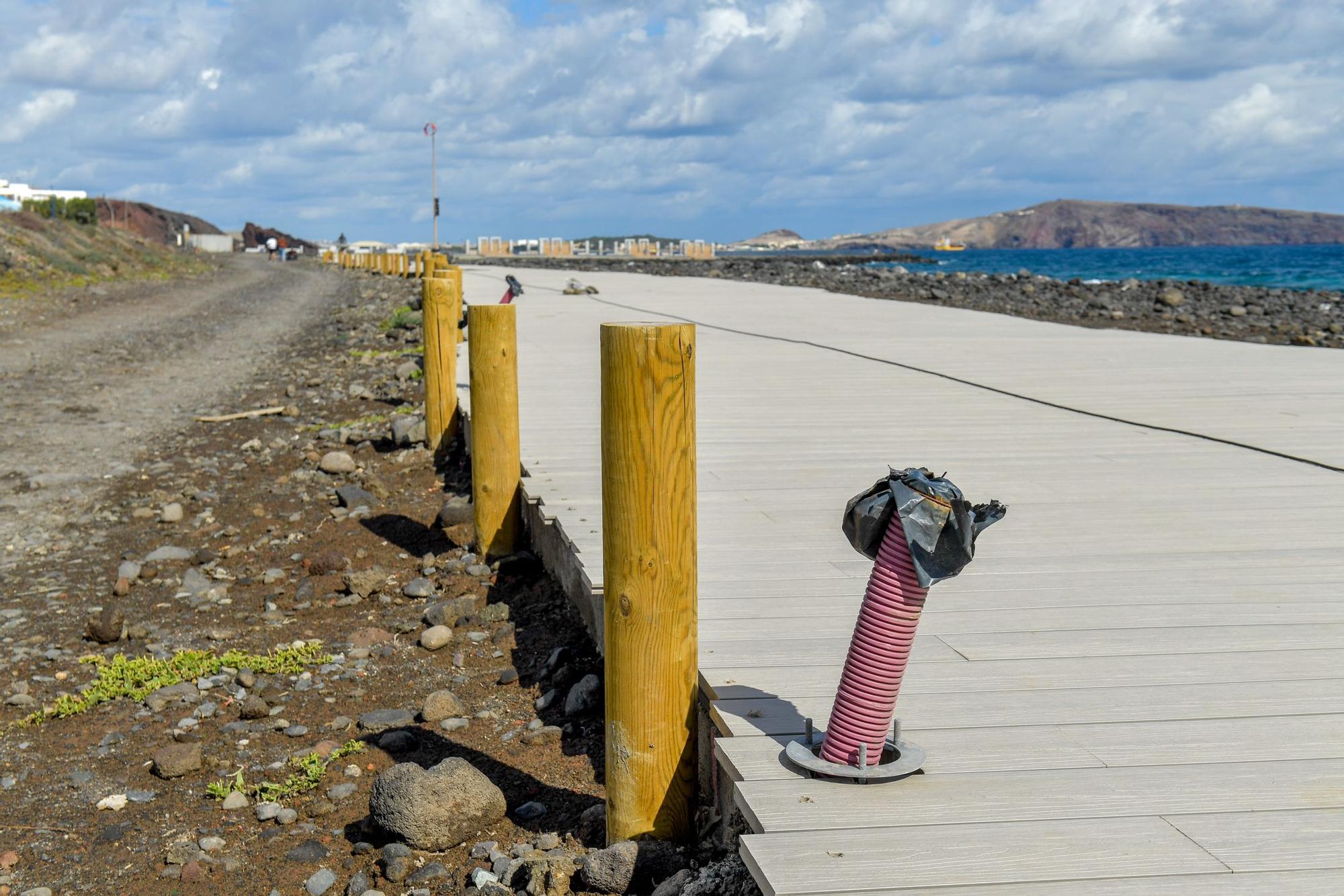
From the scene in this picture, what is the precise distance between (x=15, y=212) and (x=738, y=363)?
129 feet

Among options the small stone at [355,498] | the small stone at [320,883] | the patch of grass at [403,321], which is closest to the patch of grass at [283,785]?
the small stone at [320,883]

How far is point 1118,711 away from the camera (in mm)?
3457

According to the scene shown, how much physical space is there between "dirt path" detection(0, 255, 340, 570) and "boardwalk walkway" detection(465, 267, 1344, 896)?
12.4 ft

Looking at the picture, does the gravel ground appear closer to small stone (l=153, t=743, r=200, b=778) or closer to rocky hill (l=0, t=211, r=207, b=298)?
small stone (l=153, t=743, r=200, b=778)

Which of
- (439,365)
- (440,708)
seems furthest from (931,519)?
(439,365)

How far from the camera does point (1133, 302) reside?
28672mm

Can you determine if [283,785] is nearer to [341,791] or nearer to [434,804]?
[341,791]

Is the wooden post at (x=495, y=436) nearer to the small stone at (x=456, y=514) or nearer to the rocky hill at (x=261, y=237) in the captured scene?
the small stone at (x=456, y=514)

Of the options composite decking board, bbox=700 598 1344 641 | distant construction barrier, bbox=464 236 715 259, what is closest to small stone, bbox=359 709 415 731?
composite decking board, bbox=700 598 1344 641

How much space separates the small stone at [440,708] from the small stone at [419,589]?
1.64 metres

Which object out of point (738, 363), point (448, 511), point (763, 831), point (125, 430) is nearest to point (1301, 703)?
point (763, 831)

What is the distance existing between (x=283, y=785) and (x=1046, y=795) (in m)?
2.86

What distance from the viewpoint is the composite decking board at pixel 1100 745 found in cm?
315

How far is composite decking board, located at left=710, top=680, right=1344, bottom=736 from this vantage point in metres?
3.41
